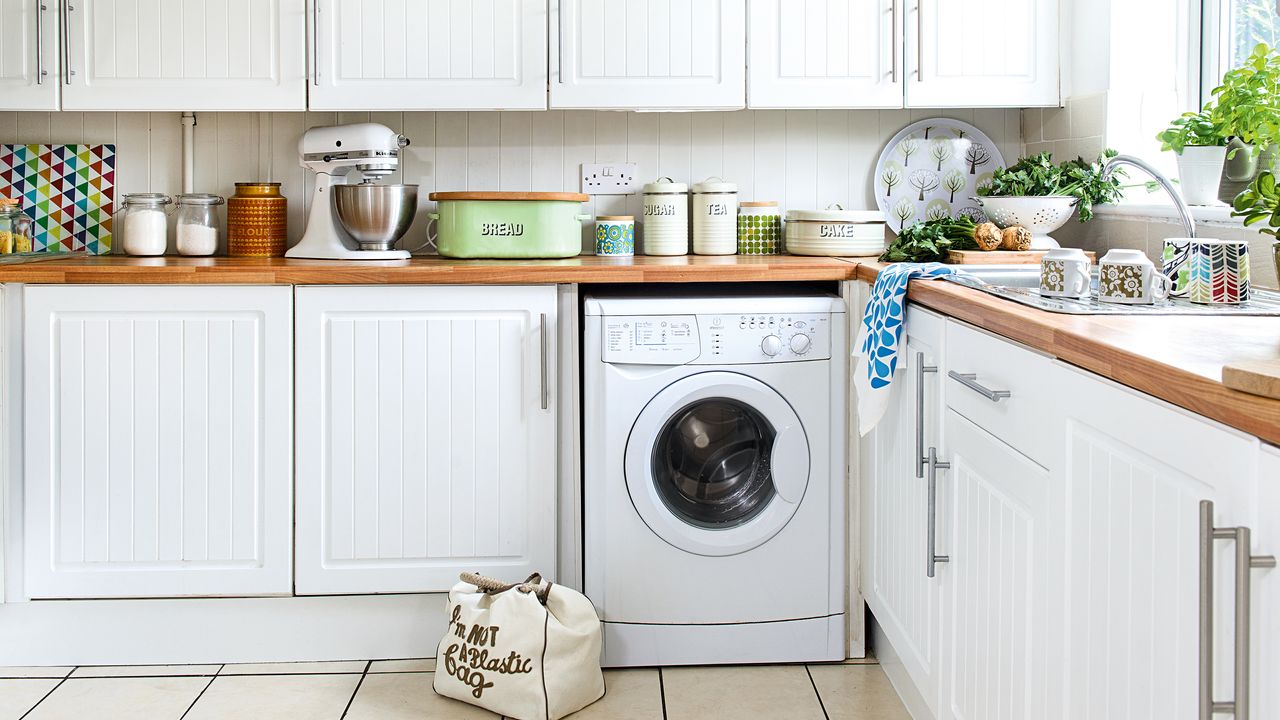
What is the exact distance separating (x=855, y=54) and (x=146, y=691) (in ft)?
7.37

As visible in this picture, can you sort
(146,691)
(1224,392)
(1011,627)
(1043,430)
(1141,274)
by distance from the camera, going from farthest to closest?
(146,691) → (1141,274) → (1011,627) → (1043,430) → (1224,392)

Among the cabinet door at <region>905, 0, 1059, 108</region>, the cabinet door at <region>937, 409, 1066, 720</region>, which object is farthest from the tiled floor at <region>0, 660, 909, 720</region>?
the cabinet door at <region>905, 0, 1059, 108</region>

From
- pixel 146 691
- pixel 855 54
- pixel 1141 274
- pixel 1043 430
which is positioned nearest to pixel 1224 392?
pixel 1043 430

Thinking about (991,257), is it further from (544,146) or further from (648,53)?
(544,146)

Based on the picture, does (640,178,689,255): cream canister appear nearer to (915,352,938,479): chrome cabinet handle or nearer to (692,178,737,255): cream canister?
(692,178,737,255): cream canister

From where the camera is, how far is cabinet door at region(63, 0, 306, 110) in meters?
2.85

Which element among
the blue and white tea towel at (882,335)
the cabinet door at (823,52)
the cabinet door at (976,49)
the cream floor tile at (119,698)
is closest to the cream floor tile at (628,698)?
the blue and white tea towel at (882,335)

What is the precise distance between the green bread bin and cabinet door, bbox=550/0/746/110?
0.26 metres

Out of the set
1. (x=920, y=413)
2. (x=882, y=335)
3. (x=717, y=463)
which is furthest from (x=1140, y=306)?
(x=717, y=463)

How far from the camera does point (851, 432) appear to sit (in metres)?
2.64

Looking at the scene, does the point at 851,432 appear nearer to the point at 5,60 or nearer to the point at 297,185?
the point at 297,185

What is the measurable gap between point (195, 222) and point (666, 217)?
1.26 m

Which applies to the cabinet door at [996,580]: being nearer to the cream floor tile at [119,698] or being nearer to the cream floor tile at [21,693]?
the cream floor tile at [119,698]

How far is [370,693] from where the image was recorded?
8.25 feet
